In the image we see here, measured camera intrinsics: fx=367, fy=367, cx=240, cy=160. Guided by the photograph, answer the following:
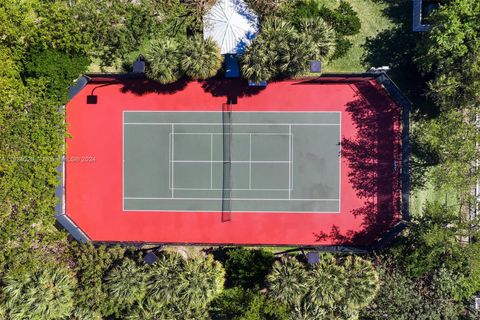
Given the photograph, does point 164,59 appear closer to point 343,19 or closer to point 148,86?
point 148,86

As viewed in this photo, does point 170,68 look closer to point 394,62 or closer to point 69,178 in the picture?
point 69,178

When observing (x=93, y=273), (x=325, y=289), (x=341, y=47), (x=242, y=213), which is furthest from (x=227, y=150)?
(x=93, y=273)

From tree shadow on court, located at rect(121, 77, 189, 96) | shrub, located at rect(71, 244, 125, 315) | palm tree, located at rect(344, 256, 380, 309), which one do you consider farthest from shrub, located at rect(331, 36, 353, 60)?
shrub, located at rect(71, 244, 125, 315)

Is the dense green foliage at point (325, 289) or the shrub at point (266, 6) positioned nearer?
the dense green foliage at point (325, 289)

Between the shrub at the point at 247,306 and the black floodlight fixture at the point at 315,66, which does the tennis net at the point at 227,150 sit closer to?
the black floodlight fixture at the point at 315,66

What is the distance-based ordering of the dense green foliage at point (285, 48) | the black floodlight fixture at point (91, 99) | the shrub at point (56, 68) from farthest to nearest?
the black floodlight fixture at point (91, 99)
the shrub at point (56, 68)
the dense green foliage at point (285, 48)

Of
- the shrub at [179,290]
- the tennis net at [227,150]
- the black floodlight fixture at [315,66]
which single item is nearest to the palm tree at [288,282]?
the shrub at [179,290]
